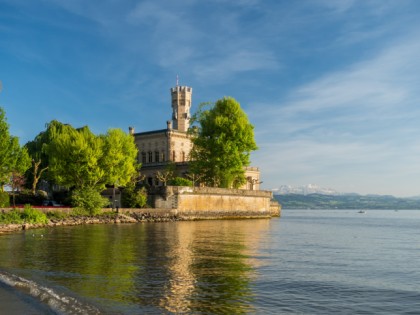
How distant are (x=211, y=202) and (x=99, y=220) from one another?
66.9 ft

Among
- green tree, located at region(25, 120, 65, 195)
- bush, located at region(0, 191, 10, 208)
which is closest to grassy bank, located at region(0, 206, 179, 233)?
bush, located at region(0, 191, 10, 208)

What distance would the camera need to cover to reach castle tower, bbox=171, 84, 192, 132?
11176 centimetres

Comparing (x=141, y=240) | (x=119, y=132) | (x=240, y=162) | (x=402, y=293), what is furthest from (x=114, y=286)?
(x=240, y=162)

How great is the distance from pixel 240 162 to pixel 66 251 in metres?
47.5

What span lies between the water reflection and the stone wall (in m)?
33.2

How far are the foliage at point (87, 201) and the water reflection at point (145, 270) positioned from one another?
900 inches

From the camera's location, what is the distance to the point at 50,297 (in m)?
14.2

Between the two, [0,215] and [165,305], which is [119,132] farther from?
[165,305]

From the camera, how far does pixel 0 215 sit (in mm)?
42938

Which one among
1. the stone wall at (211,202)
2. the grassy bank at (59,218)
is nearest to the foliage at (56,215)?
the grassy bank at (59,218)

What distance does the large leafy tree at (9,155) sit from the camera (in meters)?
53.2

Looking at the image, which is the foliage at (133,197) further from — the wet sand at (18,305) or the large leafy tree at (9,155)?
the wet sand at (18,305)

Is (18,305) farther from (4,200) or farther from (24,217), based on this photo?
(4,200)

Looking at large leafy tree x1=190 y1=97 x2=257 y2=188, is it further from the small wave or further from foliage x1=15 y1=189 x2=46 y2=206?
the small wave
